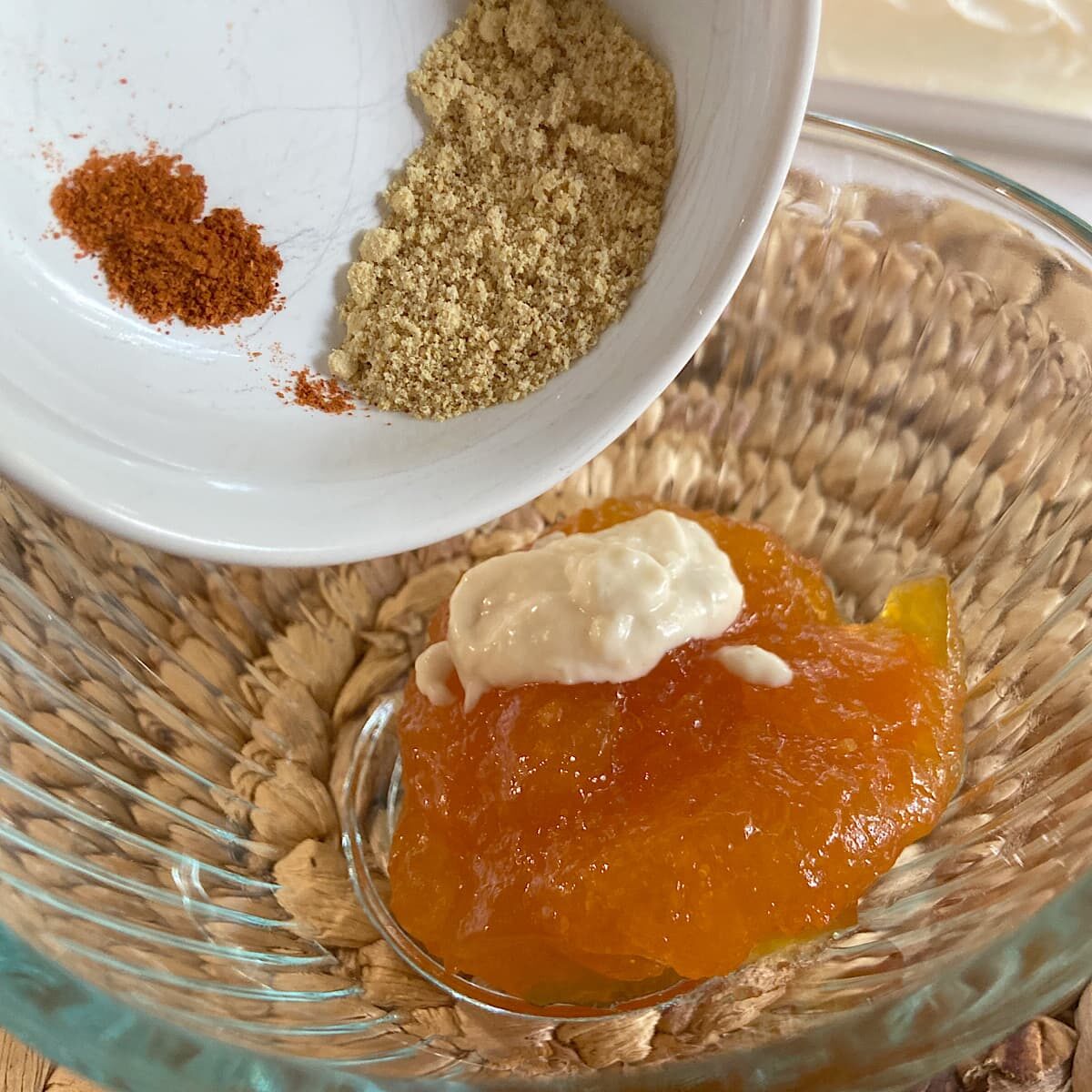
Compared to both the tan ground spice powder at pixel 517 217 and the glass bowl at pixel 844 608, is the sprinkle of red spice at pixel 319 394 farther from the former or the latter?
the glass bowl at pixel 844 608

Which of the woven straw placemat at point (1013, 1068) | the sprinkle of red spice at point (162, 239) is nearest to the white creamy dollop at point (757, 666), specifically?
the woven straw placemat at point (1013, 1068)

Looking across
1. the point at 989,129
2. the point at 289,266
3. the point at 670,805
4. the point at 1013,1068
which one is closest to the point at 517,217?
the point at 289,266

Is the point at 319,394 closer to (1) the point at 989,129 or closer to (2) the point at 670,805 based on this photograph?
(2) the point at 670,805

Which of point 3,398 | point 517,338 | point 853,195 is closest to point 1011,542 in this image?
point 853,195

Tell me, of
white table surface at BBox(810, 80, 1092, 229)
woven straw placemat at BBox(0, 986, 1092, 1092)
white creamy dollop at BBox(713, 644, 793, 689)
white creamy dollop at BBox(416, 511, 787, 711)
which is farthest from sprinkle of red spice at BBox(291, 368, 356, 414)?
white table surface at BBox(810, 80, 1092, 229)

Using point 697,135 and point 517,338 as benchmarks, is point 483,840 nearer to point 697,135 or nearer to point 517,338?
point 517,338

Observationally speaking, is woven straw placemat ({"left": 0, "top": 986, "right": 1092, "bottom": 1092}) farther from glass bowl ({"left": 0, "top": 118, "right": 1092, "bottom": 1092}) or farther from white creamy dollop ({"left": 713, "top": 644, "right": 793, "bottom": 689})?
white creamy dollop ({"left": 713, "top": 644, "right": 793, "bottom": 689})
